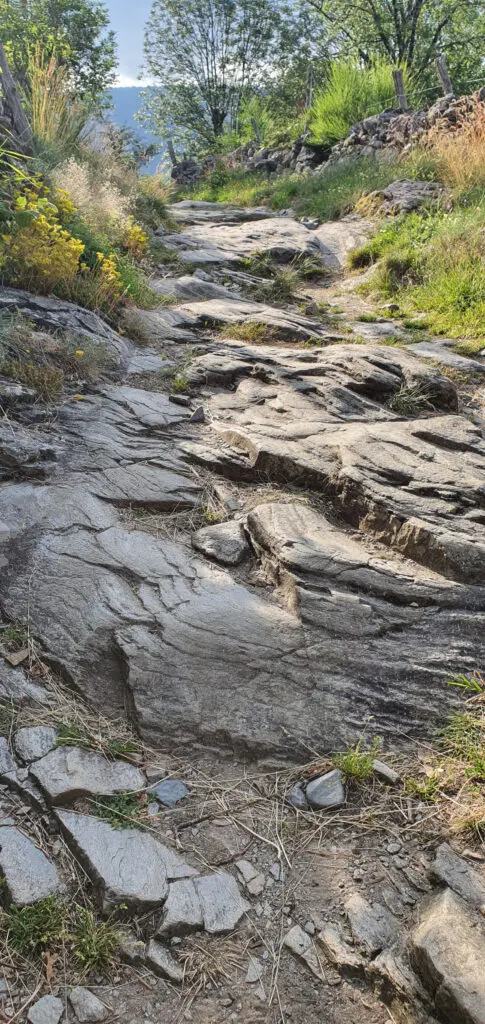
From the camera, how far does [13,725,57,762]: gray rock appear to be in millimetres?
2254

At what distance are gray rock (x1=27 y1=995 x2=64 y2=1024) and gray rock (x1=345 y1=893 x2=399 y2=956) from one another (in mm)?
862

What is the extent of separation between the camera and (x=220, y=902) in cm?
196

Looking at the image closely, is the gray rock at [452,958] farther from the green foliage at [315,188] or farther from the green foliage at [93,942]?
the green foliage at [315,188]

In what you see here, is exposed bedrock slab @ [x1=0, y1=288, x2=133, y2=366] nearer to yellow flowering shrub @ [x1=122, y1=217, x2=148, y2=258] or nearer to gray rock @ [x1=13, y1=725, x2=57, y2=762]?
yellow flowering shrub @ [x1=122, y1=217, x2=148, y2=258]

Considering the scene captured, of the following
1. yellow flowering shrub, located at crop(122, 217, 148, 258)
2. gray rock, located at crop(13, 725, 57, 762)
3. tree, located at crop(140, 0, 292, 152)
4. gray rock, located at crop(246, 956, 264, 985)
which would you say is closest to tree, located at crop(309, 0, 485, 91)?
tree, located at crop(140, 0, 292, 152)

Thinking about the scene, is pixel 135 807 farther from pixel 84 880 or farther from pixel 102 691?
pixel 102 691

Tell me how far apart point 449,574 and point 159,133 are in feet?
121

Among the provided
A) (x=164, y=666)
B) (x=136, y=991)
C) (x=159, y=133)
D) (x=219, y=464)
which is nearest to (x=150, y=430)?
(x=219, y=464)

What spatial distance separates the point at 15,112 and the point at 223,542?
6.46m

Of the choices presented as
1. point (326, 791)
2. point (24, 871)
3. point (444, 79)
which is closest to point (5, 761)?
point (24, 871)

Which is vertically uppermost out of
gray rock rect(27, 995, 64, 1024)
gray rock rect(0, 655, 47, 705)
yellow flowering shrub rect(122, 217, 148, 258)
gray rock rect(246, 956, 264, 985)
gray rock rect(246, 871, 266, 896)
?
yellow flowering shrub rect(122, 217, 148, 258)

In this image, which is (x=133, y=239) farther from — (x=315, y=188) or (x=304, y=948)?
(x=315, y=188)

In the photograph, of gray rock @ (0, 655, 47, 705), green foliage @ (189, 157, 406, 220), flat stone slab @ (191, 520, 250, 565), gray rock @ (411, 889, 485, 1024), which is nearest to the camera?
gray rock @ (411, 889, 485, 1024)

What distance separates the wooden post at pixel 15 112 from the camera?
22.4ft
